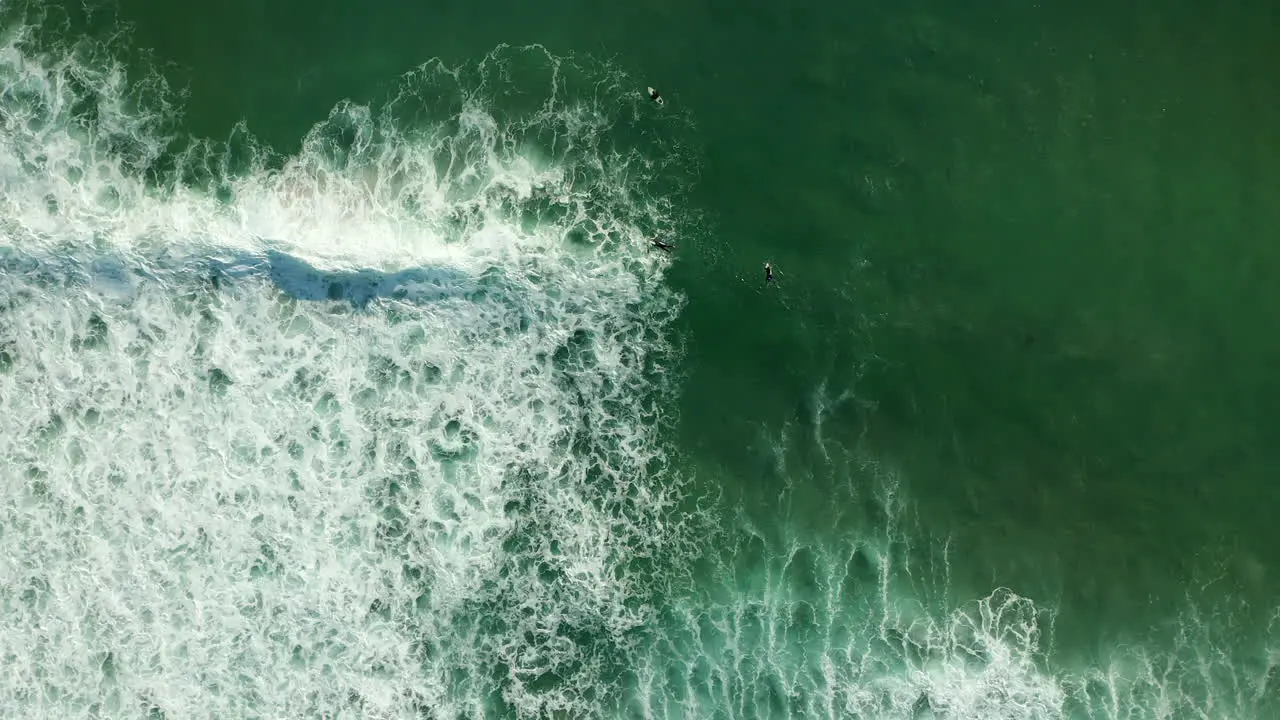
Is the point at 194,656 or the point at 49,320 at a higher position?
the point at 49,320

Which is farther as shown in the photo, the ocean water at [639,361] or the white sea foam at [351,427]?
the white sea foam at [351,427]

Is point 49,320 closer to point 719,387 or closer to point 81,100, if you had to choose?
point 81,100

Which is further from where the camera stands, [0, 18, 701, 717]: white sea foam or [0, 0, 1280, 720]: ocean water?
[0, 18, 701, 717]: white sea foam

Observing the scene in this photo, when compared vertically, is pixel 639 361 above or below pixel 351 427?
above

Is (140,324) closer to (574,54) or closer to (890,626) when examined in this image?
(574,54)

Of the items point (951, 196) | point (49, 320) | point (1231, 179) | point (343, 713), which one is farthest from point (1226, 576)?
point (49, 320)

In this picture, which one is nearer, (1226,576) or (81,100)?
(1226,576)

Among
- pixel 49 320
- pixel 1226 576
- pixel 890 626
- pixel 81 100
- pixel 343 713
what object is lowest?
pixel 343 713
